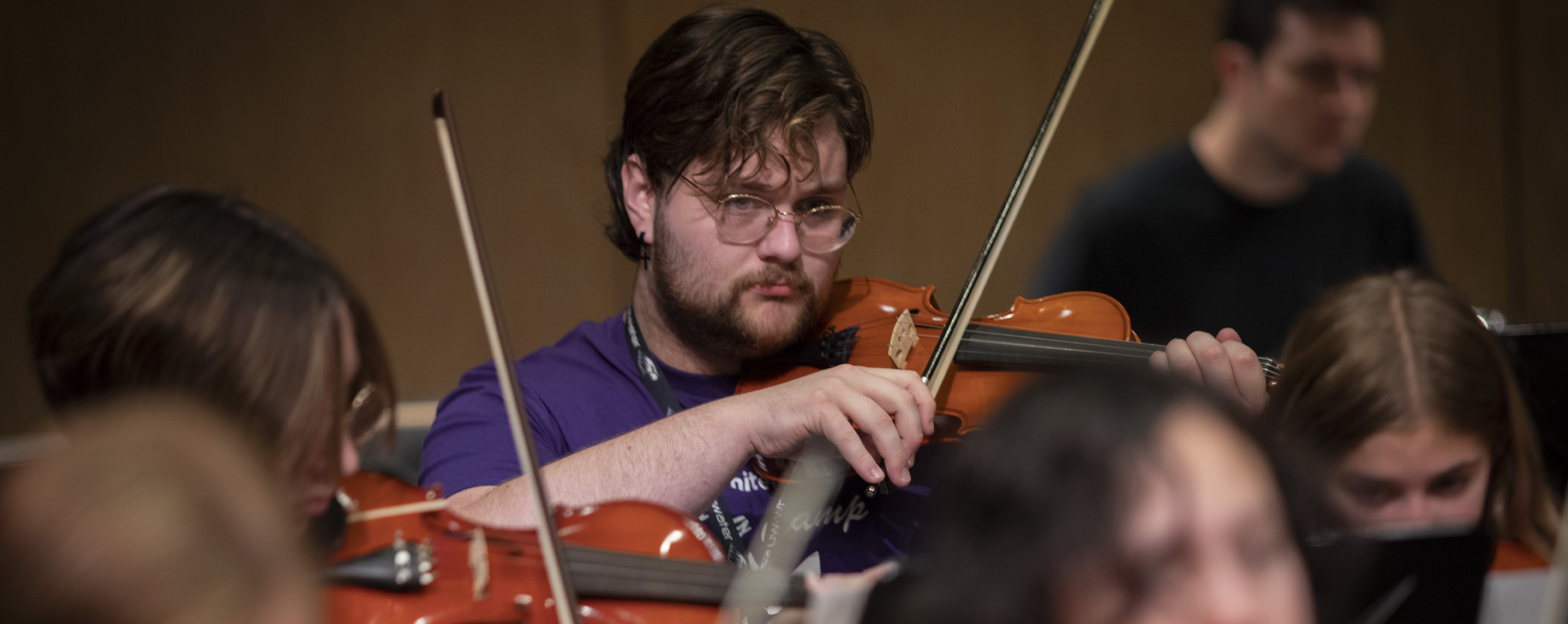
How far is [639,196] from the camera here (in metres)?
1.21

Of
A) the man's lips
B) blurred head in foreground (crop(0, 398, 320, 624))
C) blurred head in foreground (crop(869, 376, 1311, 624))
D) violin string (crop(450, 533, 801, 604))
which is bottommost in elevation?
violin string (crop(450, 533, 801, 604))

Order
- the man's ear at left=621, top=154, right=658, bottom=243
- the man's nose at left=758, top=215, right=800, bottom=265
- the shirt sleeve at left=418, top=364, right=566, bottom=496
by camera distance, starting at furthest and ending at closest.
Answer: the man's ear at left=621, top=154, right=658, bottom=243
the man's nose at left=758, top=215, right=800, bottom=265
the shirt sleeve at left=418, top=364, right=566, bottom=496

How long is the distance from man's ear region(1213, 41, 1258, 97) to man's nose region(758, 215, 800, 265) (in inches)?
33.2

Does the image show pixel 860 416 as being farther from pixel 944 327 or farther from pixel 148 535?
pixel 148 535

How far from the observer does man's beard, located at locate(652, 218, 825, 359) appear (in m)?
1.07

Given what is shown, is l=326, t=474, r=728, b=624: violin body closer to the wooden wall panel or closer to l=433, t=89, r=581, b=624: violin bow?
A: l=433, t=89, r=581, b=624: violin bow

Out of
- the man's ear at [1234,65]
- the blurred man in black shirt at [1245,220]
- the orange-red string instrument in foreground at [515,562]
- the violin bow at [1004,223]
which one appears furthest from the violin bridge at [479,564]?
the man's ear at [1234,65]

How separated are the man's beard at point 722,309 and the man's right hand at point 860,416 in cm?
23

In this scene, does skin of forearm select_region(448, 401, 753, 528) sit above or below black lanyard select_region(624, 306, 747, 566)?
above

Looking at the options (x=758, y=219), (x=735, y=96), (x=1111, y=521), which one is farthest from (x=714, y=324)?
(x=1111, y=521)

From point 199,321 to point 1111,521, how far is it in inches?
19.3

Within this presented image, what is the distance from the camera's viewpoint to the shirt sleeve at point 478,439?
0.93 metres

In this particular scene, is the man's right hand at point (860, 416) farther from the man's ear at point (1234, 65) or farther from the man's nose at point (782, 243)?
the man's ear at point (1234, 65)

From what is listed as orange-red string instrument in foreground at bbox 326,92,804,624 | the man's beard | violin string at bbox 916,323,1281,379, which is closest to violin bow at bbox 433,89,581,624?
orange-red string instrument in foreground at bbox 326,92,804,624
